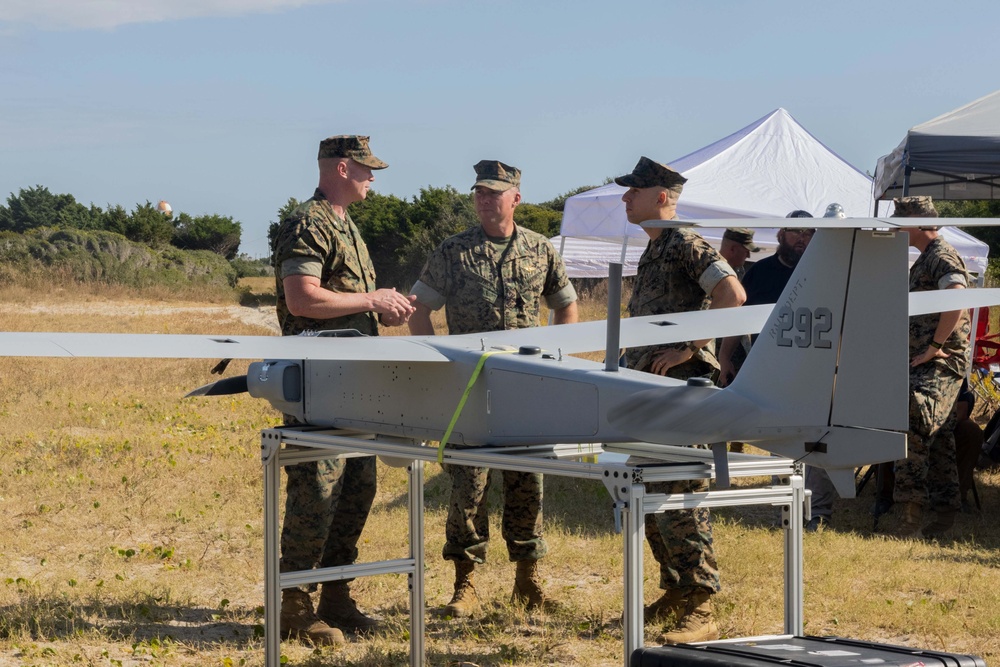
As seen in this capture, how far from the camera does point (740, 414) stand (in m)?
3.27

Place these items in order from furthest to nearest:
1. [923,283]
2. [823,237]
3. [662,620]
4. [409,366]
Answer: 1. [923,283]
2. [662,620]
3. [409,366]
4. [823,237]

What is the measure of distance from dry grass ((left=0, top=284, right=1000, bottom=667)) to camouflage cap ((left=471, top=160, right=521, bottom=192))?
6.91 feet

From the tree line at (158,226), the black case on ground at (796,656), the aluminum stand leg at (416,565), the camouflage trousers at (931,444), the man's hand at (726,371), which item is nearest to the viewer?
the black case on ground at (796,656)

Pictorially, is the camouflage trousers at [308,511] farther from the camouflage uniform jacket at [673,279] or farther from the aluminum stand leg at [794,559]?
the aluminum stand leg at [794,559]

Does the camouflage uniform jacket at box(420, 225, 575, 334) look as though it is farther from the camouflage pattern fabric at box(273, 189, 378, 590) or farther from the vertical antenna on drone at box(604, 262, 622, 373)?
the vertical antenna on drone at box(604, 262, 622, 373)

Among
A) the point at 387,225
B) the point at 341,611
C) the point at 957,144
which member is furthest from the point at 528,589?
the point at 387,225

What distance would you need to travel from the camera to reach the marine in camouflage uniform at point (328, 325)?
479cm

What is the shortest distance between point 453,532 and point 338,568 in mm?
940

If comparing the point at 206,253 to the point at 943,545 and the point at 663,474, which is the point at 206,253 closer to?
the point at 943,545

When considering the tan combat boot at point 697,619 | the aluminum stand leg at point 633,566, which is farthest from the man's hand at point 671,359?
the aluminum stand leg at point 633,566

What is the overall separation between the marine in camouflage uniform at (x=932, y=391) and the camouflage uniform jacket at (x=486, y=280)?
285cm

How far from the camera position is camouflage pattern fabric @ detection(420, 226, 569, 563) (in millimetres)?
5387

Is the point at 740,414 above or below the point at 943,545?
above

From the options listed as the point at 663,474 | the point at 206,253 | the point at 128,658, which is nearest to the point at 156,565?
the point at 128,658
